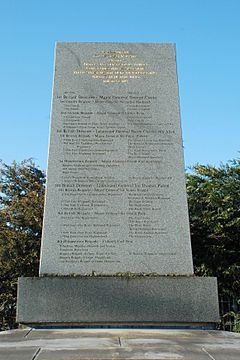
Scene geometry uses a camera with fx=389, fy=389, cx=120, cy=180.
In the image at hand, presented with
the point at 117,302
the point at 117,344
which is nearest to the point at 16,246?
the point at 117,302

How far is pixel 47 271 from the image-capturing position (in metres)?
6.12

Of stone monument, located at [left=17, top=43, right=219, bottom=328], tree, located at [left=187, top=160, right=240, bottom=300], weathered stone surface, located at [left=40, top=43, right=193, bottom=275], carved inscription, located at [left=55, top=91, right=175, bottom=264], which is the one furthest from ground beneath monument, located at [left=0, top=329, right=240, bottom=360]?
tree, located at [left=187, top=160, right=240, bottom=300]

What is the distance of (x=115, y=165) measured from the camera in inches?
271

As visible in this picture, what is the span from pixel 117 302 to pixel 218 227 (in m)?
7.04

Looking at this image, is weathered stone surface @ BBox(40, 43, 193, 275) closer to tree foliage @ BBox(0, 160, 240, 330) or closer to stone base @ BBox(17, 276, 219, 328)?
stone base @ BBox(17, 276, 219, 328)

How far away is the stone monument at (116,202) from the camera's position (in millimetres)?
5691

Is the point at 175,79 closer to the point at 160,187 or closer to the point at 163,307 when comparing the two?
the point at 160,187

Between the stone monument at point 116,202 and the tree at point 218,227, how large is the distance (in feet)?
17.5

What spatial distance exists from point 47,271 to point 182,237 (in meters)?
2.24

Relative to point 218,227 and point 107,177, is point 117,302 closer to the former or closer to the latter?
point 107,177

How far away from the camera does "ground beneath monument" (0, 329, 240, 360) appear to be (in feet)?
12.4

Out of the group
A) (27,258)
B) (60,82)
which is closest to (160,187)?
(60,82)

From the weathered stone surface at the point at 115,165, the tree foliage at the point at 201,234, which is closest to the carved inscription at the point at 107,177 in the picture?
the weathered stone surface at the point at 115,165

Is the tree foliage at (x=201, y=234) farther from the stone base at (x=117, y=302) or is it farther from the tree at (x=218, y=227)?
the stone base at (x=117, y=302)
